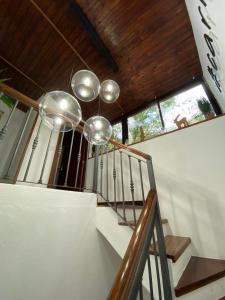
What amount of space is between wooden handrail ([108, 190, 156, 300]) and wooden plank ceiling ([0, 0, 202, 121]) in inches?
130

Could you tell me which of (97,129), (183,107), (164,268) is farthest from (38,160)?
(183,107)

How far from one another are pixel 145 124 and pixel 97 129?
8.39 ft

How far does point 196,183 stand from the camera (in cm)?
221

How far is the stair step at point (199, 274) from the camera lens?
1.18m

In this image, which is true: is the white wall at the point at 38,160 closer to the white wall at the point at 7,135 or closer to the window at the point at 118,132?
the white wall at the point at 7,135

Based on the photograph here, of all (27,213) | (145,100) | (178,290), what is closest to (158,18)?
(145,100)

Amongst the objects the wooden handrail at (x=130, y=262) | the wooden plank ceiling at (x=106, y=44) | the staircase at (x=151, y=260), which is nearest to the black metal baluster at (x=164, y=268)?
the staircase at (x=151, y=260)

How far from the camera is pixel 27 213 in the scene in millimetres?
1201

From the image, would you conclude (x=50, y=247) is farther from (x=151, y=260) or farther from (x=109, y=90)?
(x=109, y=90)

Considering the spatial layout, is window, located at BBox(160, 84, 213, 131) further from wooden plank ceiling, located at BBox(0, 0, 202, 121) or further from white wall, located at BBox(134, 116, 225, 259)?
white wall, located at BBox(134, 116, 225, 259)

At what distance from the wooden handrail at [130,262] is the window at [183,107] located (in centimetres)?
254

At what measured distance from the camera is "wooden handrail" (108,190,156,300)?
0.57 meters

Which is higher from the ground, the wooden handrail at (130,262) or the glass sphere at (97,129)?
the glass sphere at (97,129)

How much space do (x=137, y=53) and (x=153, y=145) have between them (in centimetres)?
199
